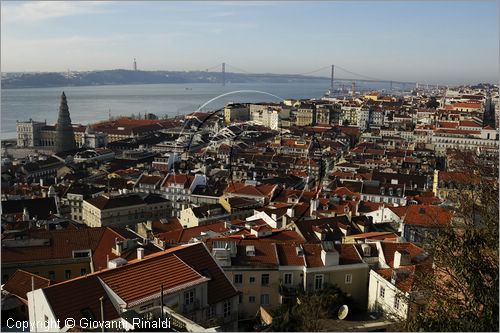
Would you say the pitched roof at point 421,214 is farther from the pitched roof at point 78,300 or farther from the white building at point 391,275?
the pitched roof at point 78,300

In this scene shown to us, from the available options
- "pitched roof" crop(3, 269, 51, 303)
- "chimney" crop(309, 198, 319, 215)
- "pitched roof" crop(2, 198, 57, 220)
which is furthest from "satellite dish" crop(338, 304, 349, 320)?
"pitched roof" crop(2, 198, 57, 220)

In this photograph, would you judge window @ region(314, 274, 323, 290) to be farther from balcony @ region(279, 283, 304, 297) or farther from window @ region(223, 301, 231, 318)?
window @ region(223, 301, 231, 318)

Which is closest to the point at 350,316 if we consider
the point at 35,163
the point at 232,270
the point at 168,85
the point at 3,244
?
the point at 232,270

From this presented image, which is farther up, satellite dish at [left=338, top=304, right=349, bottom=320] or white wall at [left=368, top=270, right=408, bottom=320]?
white wall at [left=368, top=270, right=408, bottom=320]

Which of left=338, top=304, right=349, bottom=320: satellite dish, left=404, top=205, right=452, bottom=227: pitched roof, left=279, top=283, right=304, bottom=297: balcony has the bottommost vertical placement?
left=338, top=304, right=349, bottom=320: satellite dish

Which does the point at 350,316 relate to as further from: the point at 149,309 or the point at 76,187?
the point at 76,187
